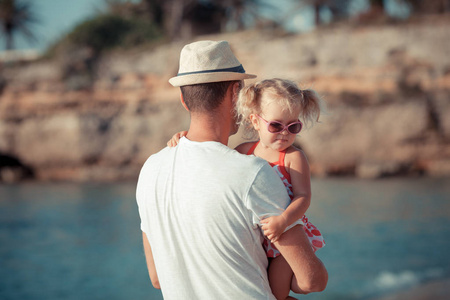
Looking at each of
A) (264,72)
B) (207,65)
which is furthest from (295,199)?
(264,72)

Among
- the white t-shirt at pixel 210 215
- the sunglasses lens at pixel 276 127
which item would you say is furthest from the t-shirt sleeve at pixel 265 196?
the sunglasses lens at pixel 276 127

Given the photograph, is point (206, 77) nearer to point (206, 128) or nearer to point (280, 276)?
point (206, 128)

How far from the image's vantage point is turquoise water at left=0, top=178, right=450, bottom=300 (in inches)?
331

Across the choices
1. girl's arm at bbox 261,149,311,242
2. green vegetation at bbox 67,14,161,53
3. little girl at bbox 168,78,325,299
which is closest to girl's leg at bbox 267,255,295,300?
little girl at bbox 168,78,325,299

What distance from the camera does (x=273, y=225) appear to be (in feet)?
5.01

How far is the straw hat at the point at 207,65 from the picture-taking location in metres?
1.67

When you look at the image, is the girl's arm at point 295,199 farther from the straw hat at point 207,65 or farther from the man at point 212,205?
the straw hat at point 207,65

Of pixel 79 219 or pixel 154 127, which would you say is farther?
pixel 154 127

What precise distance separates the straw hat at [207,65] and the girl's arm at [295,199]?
339 millimetres

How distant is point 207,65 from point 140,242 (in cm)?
976

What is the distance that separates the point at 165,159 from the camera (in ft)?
5.58

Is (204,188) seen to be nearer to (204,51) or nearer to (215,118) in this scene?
(215,118)

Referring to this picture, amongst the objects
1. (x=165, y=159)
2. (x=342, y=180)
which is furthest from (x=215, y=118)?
(x=342, y=180)

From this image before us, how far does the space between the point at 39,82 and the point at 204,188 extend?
22.4 meters
